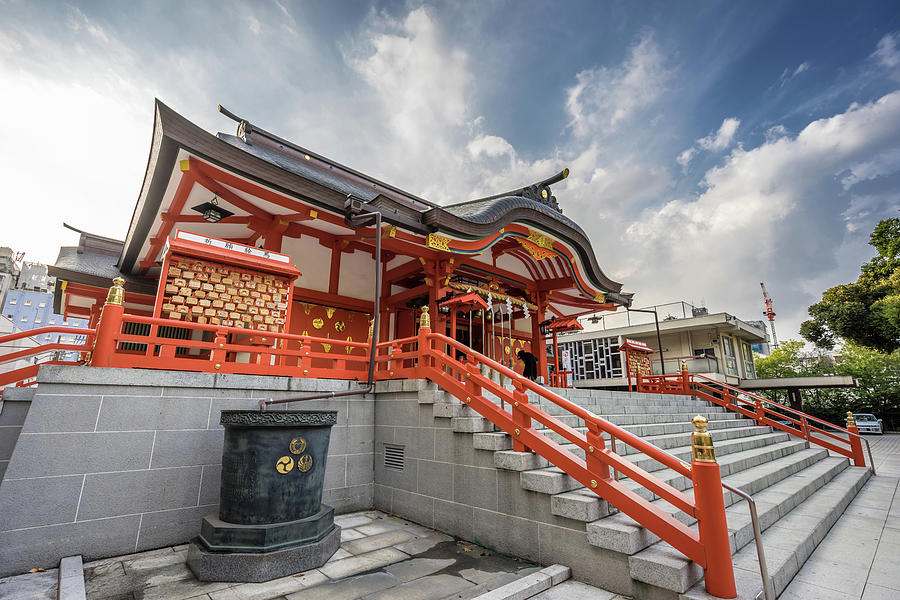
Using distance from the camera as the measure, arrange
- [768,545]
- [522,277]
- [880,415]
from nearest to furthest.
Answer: [768,545] → [522,277] → [880,415]

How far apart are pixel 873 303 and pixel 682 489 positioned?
79.5 feet

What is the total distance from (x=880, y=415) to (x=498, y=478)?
3137cm

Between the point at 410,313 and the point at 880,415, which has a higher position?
the point at 410,313

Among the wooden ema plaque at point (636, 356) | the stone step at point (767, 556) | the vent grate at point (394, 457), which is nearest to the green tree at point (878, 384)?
the wooden ema plaque at point (636, 356)

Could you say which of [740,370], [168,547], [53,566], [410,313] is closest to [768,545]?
[168,547]

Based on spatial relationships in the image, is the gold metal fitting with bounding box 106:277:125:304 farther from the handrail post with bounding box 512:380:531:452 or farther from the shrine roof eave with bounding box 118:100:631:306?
the handrail post with bounding box 512:380:531:452

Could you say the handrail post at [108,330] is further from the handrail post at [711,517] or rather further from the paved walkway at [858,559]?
the paved walkway at [858,559]

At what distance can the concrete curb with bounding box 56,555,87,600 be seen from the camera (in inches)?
130

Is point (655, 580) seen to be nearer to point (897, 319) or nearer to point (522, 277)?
point (522, 277)

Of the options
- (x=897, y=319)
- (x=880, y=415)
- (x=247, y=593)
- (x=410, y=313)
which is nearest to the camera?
(x=247, y=593)

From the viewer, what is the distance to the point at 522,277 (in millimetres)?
12797

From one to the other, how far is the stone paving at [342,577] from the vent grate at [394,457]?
51.3 inches

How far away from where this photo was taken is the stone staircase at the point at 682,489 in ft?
11.0

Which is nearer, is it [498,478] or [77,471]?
[77,471]
